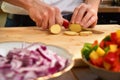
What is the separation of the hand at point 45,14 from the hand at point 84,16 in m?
0.09

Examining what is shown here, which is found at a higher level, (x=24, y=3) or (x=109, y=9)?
(x=24, y=3)

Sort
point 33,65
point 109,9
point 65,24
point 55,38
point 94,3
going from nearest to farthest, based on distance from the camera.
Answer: point 33,65 → point 55,38 → point 65,24 → point 94,3 → point 109,9

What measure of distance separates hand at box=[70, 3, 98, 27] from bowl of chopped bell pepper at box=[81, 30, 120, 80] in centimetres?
48

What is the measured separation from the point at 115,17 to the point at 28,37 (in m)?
1.58

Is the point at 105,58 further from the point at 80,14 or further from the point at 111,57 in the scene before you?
the point at 80,14

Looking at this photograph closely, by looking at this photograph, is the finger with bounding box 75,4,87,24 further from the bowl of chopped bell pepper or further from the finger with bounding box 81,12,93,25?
the bowl of chopped bell pepper

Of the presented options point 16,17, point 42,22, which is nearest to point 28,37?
point 42,22

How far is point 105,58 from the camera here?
0.57 meters

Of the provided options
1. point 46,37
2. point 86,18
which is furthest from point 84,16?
point 46,37

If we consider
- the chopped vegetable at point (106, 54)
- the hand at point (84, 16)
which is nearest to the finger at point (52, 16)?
the hand at point (84, 16)

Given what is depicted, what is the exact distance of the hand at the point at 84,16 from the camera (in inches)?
45.3

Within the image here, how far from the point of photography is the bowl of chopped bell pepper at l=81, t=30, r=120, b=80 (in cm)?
57

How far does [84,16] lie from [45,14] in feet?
0.65

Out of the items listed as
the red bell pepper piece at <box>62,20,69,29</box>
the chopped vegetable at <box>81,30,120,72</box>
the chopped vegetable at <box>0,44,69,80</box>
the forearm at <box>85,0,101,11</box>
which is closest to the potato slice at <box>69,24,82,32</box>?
the red bell pepper piece at <box>62,20,69,29</box>
